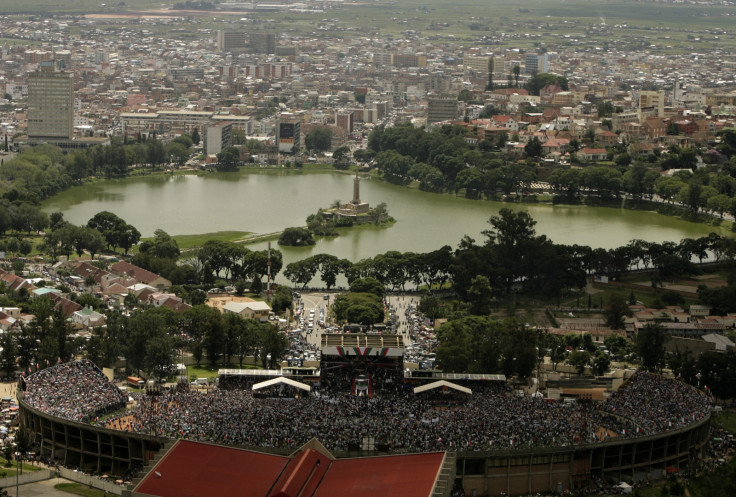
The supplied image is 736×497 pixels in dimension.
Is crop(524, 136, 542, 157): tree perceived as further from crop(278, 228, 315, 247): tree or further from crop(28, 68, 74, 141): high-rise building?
crop(28, 68, 74, 141): high-rise building

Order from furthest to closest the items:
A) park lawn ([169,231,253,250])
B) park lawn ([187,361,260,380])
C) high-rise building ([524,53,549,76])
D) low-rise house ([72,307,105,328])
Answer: high-rise building ([524,53,549,76]) → park lawn ([169,231,253,250]) → low-rise house ([72,307,105,328]) → park lawn ([187,361,260,380])

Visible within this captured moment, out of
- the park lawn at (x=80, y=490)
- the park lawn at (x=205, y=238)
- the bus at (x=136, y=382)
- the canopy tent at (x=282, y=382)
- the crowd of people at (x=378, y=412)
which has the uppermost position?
the canopy tent at (x=282, y=382)

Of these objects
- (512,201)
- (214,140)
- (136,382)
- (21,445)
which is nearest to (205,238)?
(512,201)

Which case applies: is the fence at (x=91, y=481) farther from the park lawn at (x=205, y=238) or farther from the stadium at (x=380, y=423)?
the park lawn at (x=205, y=238)

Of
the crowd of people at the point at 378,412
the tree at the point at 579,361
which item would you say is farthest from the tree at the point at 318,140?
the crowd of people at the point at 378,412

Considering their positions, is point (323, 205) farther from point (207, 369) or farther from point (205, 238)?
point (207, 369)

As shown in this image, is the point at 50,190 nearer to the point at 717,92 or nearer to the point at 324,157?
the point at 324,157

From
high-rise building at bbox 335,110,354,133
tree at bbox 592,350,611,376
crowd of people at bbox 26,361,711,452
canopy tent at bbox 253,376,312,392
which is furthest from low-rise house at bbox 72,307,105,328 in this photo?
high-rise building at bbox 335,110,354,133
